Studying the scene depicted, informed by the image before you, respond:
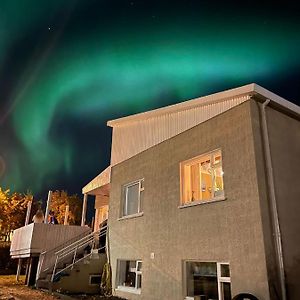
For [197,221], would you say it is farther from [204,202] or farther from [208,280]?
[208,280]

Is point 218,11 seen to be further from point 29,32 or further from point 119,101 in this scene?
point 119,101

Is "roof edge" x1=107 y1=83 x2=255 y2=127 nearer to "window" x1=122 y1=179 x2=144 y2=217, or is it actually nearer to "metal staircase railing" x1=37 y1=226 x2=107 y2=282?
"window" x1=122 y1=179 x2=144 y2=217

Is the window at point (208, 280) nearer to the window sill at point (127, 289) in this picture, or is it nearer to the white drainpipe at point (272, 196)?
the white drainpipe at point (272, 196)

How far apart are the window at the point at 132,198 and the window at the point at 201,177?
2787 mm

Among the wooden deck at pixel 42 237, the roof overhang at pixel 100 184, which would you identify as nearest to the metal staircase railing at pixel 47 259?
the wooden deck at pixel 42 237

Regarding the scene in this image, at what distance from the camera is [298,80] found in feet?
122

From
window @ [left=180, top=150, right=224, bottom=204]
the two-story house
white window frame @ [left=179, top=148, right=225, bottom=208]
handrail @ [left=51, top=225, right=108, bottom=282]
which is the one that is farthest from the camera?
handrail @ [left=51, top=225, right=108, bottom=282]

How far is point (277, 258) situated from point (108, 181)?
1035cm

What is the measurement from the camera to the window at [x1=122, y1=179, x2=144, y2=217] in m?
13.2

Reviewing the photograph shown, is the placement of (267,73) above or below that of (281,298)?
above

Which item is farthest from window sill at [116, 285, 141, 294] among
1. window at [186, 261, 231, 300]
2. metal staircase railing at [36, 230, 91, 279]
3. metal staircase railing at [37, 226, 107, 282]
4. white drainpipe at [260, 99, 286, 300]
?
white drainpipe at [260, 99, 286, 300]

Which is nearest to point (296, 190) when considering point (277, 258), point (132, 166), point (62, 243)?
point (277, 258)

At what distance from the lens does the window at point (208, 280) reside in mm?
8422

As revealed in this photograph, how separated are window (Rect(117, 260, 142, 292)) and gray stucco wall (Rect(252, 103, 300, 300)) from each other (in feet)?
19.7
